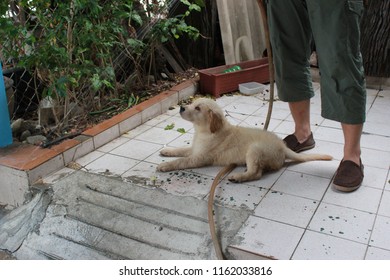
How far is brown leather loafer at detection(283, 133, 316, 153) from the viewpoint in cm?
291

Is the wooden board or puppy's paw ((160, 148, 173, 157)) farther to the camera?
the wooden board

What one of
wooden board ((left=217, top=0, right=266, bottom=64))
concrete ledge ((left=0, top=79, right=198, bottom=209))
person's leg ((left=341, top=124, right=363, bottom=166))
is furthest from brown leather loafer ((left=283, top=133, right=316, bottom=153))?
wooden board ((left=217, top=0, right=266, bottom=64))

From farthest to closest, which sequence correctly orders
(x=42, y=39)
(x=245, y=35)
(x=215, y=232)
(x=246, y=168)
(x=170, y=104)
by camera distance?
(x=245, y=35), (x=170, y=104), (x=42, y=39), (x=246, y=168), (x=215, y=232)

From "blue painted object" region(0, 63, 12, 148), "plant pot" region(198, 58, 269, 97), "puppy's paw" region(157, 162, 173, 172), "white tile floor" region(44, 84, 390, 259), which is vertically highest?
"blue painted object" region(0, 63, 12, 148)

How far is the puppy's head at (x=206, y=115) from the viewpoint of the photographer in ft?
8.50

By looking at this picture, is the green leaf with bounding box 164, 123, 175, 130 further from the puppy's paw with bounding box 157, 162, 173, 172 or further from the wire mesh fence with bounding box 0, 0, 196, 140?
the puppy's paw with bounding box 157, 162, 173, 172

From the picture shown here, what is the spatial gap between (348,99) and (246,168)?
0.77m

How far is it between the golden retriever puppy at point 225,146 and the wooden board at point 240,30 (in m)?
2.18

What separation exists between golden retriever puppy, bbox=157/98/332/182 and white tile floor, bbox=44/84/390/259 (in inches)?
2.4

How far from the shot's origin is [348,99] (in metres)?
2.25

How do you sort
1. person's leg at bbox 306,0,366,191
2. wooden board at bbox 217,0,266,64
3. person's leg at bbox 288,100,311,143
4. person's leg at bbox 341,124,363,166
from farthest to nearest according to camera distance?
wooden board at bbox 217,0,266,64 < person's leg at bbox 288,100,311,143 < person's leg at bbox 341,124,363,166 < person's leg at bbox 306,0,366,191

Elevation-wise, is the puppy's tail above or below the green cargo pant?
below
